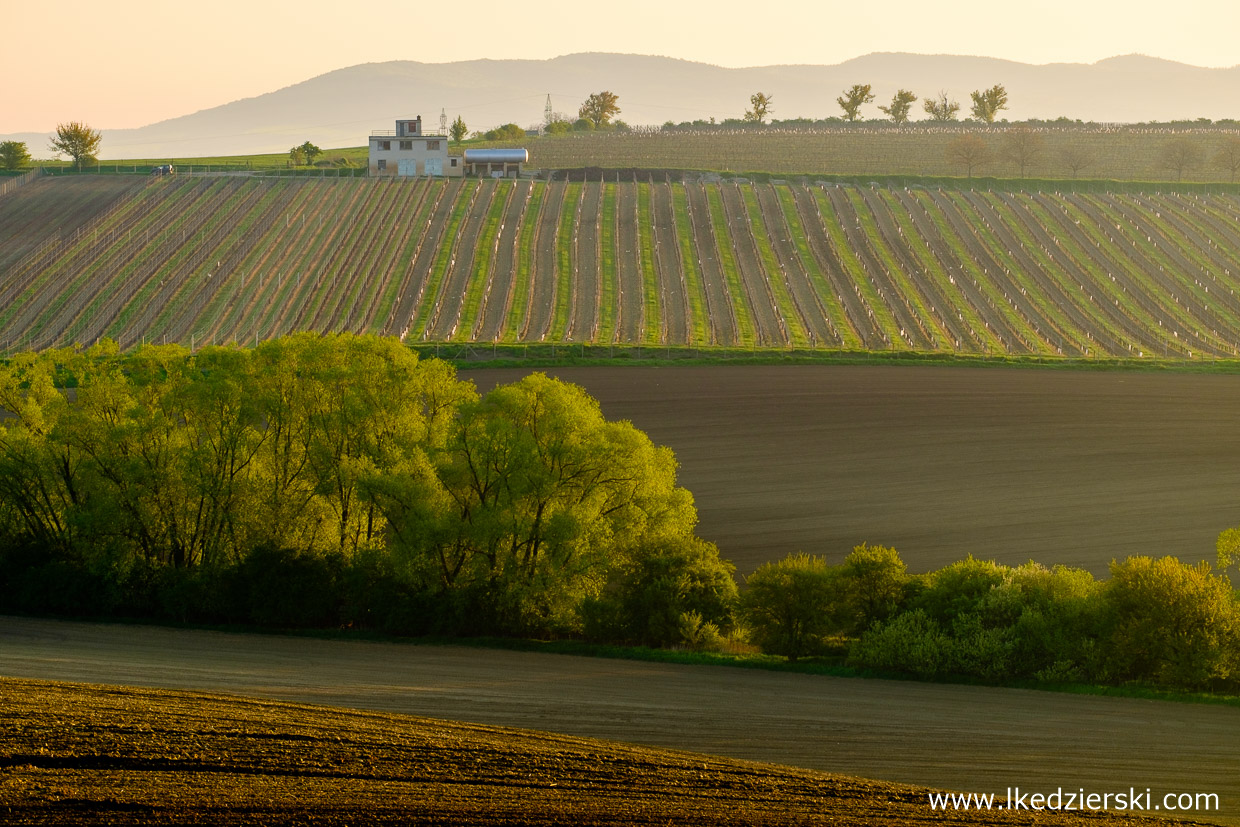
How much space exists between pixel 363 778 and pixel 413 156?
9761 centimetres

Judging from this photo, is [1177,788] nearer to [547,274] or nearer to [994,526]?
[994,526]

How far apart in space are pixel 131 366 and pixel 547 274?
48.6 m

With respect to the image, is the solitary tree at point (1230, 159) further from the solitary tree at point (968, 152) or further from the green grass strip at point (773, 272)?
the green grass strip at point (773, 272)

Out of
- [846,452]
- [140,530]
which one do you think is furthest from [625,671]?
[846,452]

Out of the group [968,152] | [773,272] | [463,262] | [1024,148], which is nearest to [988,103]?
[1024,148]

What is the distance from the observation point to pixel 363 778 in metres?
20.0

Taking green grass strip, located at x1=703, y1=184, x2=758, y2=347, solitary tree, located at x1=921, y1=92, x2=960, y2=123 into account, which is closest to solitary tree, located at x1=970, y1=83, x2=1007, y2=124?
solitary tree, located at x1=921, y1=92, x2=960, y2=123

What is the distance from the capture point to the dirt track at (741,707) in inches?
904

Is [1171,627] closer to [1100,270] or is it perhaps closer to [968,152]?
[1100,270]

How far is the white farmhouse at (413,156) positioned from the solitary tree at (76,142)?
3049 cm

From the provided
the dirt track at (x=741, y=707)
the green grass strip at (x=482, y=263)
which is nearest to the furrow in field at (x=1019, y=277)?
the green grass strip at (x=482, y=263)

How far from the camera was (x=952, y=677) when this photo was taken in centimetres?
2942

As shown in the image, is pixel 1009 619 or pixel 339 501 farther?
pixel 339 501

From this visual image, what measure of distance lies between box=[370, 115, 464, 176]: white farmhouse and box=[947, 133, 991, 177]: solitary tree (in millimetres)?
48149
